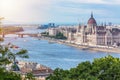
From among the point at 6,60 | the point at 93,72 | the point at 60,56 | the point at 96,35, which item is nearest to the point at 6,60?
the point at 6,60

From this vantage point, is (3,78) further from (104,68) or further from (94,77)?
(104,68)

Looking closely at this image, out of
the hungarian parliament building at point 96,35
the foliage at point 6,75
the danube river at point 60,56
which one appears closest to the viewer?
the foliage at point 6,75

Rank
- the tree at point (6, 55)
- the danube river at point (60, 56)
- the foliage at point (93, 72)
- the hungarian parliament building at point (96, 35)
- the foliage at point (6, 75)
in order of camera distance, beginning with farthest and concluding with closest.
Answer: the hungarian parliament building at point (96, 35) → the danube river at point (60, 56) → the foliage at point (93, 72) → the tree at point (6, 55) → the foliage at point (6, 75)

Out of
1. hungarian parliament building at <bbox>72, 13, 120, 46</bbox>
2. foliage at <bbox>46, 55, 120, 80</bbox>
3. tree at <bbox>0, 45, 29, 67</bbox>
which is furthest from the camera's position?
hungarian parliament building at <bbox>72, 13, 120, 46</bbox>

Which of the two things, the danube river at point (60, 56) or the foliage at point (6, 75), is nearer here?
the foliage at point (6, 75)

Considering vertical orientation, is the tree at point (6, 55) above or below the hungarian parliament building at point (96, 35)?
above

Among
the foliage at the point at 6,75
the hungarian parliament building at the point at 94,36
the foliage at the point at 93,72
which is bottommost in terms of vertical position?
the hungarian parliament building at the point at 94,36

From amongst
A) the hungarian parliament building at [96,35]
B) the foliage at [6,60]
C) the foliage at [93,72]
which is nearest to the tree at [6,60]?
the foliage at [6,60]

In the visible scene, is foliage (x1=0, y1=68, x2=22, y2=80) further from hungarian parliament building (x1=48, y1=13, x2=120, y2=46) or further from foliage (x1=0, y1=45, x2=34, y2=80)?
hungarian parliament building (x1=48, y1=13, x2=120, y2=46)

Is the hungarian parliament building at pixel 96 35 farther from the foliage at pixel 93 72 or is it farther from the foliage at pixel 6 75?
the foliage at pixel 6 75

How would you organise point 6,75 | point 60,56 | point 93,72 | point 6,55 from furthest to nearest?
point 60,56
point 93,72
point 6,55
point 6,75

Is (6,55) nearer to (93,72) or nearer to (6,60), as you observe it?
(6,60)

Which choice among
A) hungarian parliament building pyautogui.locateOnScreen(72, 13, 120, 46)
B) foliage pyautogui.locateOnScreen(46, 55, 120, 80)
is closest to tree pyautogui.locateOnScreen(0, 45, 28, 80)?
foliage pyautogui.locateOnScreen(46, 55, 120, 80)
